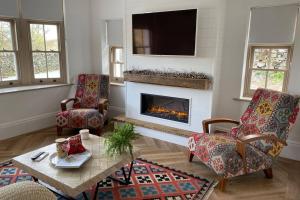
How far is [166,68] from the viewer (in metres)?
3.76

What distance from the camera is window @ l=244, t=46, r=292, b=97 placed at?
3271 mm

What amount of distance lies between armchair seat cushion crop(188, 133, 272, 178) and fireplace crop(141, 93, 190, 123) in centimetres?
104

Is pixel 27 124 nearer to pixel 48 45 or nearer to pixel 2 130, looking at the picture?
pixel 2 130

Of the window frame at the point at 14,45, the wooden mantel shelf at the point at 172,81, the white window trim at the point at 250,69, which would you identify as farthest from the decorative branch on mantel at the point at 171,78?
the window frame at the point at 14,45

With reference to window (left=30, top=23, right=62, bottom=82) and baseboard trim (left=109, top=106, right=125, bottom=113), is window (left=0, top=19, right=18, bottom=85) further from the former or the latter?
baseboard trim (left=109, top=106, right=125, bottom=113)

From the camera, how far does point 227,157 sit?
7.84ft

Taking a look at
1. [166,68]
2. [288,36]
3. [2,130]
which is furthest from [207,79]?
[2,130]

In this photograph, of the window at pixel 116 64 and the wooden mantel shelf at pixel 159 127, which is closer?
the wooden mantel shelf at pixel 159 127

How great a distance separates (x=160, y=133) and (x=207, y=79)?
114 centimetres

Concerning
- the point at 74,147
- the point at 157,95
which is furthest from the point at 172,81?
the point at 74,147

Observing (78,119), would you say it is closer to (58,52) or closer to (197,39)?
(58,52)

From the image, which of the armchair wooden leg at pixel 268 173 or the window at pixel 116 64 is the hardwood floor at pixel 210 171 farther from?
the window at pixel 116 64

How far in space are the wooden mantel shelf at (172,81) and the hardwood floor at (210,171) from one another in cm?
93

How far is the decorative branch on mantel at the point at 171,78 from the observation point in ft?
10.9
